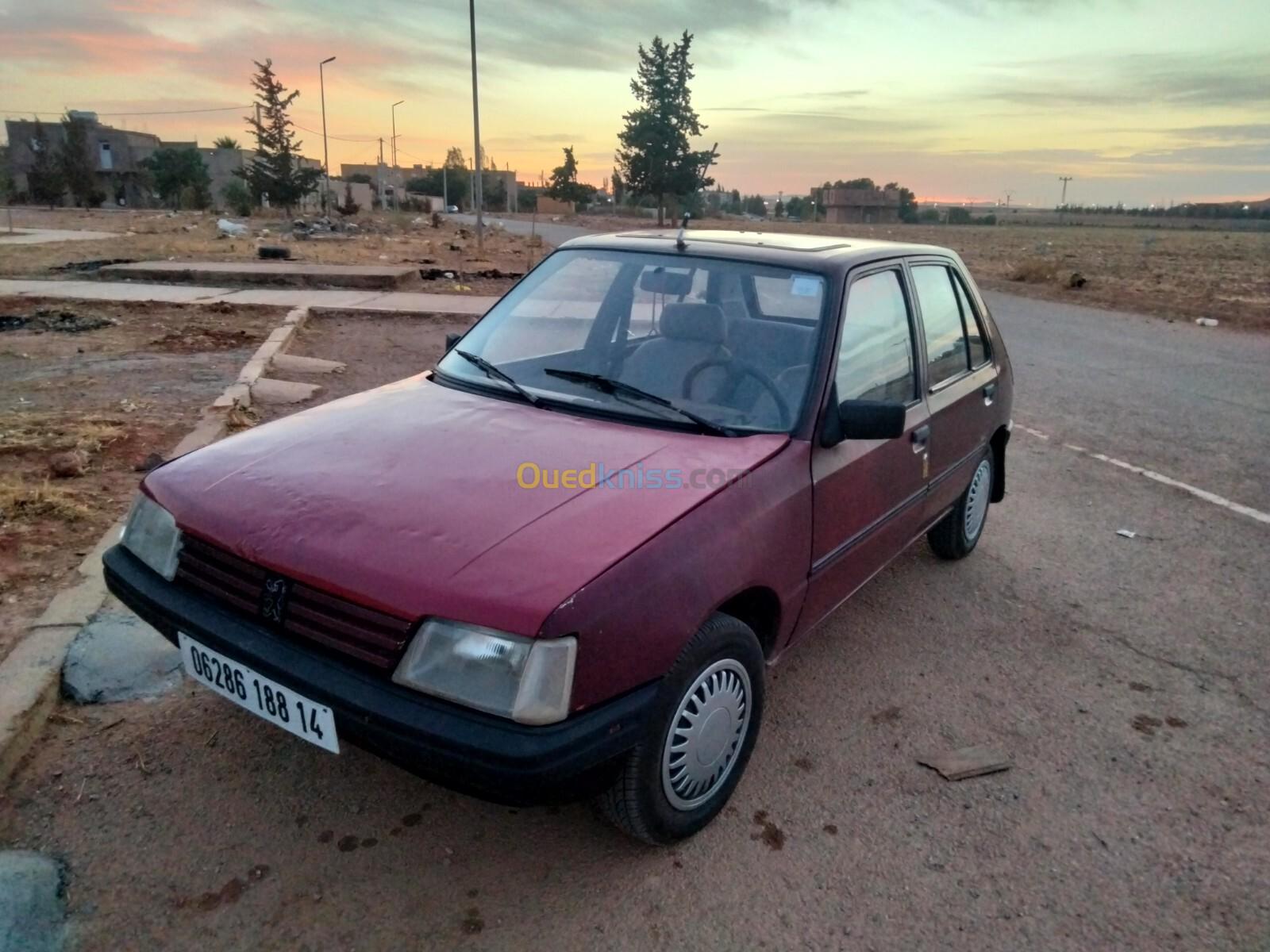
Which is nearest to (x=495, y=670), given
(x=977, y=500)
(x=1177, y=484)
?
(x=977, y=500)

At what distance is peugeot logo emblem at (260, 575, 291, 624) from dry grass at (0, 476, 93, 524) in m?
2.72

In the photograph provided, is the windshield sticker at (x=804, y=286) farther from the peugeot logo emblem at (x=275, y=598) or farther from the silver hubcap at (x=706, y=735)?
the peugeot logo emblem at (x=275, y=598)

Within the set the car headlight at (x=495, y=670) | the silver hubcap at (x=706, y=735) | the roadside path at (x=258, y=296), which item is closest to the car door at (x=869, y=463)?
the silver hubcap at (x=706, y=735)

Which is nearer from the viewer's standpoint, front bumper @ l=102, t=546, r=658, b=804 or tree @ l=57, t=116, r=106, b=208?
Result: front bumper @ l=102, t=546, r=658, b=804

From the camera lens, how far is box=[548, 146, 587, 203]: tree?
66375mm

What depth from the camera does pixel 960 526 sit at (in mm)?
4367

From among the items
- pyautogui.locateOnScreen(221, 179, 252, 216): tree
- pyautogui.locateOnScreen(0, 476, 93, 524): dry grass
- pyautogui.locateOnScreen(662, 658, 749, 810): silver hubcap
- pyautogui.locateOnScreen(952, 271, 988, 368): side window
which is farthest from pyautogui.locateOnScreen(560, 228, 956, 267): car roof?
pyautogui.locateOnScreen(221, 179, 252, 216): tree

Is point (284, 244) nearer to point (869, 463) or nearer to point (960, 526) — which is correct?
point (960, 526)

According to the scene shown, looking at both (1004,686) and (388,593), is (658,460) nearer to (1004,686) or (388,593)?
(388,593)

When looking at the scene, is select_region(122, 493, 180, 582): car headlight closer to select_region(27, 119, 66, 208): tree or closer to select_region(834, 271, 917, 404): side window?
select_region(834, 271, 917, 404): side window

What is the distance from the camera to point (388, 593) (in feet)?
6.41

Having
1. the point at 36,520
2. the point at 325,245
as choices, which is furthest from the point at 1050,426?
the point at 325,245

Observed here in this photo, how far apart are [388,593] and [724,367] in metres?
1.45

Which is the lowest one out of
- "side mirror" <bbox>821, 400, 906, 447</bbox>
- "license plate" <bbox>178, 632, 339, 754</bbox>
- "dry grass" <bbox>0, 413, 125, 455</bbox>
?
"dry grass" <bbox>0, 413, 125, 455</bbox>
